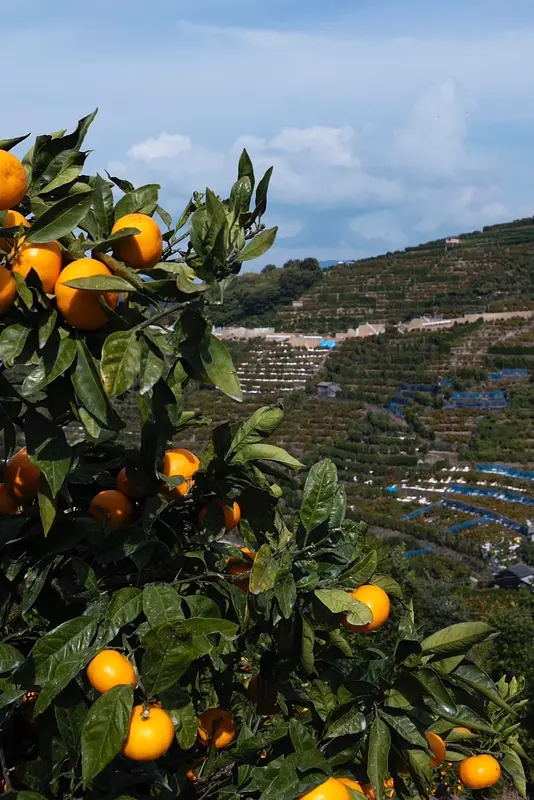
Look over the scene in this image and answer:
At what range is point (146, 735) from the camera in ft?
2.83

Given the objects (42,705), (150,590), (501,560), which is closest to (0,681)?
(42,705)

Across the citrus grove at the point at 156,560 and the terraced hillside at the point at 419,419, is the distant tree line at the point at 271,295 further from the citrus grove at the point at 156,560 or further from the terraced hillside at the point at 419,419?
the citrus grove at the point at 156,560

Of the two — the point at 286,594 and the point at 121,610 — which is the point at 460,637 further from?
the point at 121,610

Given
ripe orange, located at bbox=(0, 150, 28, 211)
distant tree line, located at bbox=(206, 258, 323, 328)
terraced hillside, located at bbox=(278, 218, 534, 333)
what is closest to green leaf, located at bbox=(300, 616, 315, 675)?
ripe orange, located at bbox=(0, 150, 28, 211)

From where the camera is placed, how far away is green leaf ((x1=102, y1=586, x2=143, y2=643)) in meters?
0.95

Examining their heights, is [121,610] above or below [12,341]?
below

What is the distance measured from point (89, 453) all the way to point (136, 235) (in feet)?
1.74

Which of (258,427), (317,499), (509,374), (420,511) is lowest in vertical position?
(420,511)

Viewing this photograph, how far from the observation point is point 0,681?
94 centimetres

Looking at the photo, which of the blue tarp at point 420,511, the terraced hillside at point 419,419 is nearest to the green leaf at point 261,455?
the terraced hillside at point 419,419

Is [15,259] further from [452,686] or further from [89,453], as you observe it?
[452,686]

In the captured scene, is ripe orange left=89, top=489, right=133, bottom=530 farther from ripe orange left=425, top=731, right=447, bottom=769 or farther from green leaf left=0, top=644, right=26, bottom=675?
ripe orange left=425, top=731, right=447, bottom=769

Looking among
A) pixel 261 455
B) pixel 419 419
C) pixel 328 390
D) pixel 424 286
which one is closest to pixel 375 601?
pixel 261 455

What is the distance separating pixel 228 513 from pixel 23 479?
31 centimetres
